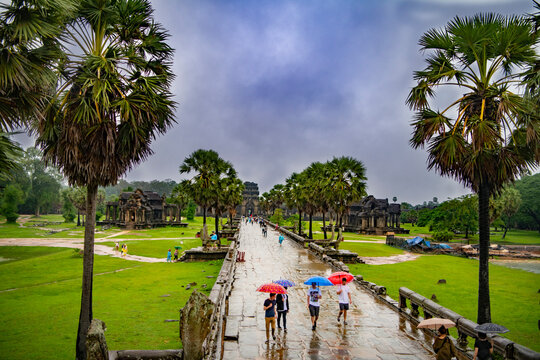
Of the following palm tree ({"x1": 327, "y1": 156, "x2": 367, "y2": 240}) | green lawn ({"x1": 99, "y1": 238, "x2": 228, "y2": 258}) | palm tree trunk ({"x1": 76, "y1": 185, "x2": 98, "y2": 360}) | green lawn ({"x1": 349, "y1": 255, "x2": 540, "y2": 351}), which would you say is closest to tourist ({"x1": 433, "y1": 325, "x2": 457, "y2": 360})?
green lawn ({"x1": 349, "y1": 255, "x2": 540, "y2": 351})

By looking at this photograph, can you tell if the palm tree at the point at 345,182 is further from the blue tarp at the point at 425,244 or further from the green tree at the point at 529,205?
the green tree at the point at 529,205

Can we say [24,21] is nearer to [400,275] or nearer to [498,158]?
[498,158]

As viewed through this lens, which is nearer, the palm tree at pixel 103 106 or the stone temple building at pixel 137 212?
the palm tree at pixel 103 106

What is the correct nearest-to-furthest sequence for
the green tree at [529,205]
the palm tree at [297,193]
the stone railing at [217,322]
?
the stone railing at [217,322] < the palm tree at [297,193] < the green tree at [529,205]

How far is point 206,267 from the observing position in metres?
26.8

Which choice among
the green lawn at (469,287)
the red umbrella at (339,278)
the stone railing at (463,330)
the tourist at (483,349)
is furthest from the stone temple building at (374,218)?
the tourist at (483,349)

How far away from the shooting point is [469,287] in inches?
872

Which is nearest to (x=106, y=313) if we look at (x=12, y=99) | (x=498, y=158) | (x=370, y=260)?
(x=12, y=99)

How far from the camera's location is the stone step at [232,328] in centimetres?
965

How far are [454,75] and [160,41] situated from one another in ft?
32.6

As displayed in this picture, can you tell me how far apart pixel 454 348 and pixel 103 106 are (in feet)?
33.0

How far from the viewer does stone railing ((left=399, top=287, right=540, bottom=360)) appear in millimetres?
7066

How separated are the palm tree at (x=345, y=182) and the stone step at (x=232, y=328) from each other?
2278 centimetres

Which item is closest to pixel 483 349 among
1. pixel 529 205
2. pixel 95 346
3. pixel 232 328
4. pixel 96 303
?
pixel 232 328
